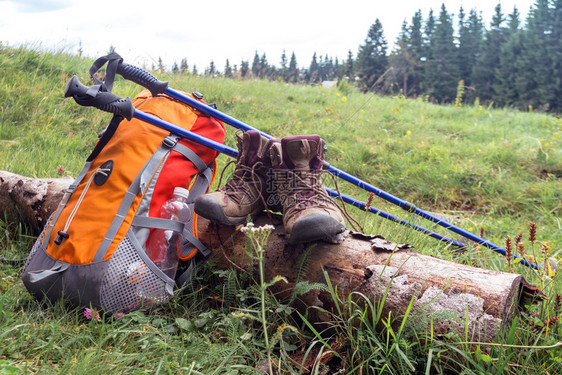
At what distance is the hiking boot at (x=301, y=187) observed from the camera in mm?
1765

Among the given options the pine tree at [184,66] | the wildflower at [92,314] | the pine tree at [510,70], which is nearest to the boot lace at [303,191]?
the wildflower at [92,314]

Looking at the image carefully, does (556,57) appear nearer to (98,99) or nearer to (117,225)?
(98,99)

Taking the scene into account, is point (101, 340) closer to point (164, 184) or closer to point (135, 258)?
point (135, 258)

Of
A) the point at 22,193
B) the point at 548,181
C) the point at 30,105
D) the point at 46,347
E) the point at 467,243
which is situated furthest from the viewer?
the point at 548,181

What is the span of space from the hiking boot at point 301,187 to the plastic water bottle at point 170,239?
529 mm

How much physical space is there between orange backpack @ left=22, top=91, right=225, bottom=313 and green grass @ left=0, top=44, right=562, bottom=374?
0.39ft

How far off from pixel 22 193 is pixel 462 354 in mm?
2679

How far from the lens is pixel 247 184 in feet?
7.02

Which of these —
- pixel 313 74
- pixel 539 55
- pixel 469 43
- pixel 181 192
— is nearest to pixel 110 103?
pixel 181 192

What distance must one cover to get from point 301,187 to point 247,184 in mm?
327

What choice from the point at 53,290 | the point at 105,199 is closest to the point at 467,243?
the point at 105,199

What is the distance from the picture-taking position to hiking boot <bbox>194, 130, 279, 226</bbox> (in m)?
2.03

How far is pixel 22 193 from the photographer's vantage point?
101 inches

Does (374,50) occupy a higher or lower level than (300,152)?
higher
